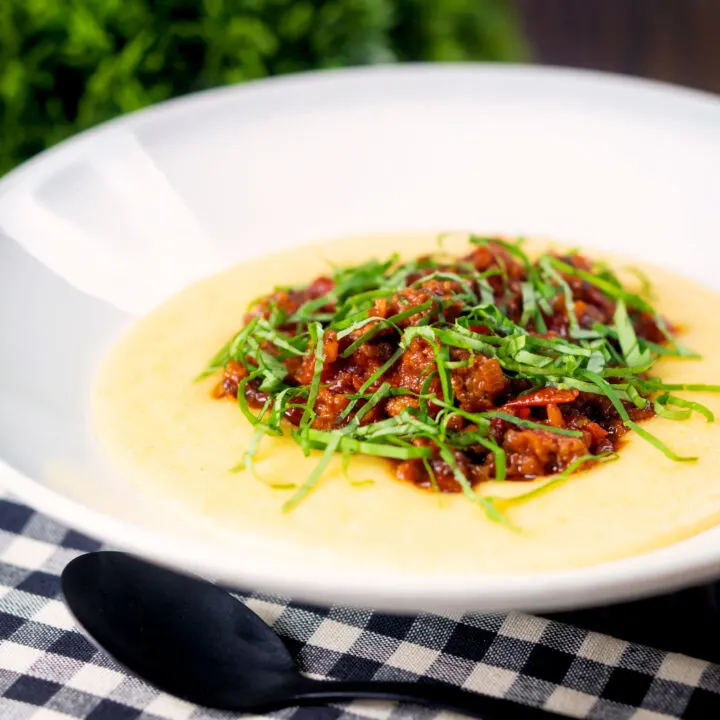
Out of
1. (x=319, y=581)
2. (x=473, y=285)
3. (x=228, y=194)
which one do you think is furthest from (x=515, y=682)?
(x=228, y=194)

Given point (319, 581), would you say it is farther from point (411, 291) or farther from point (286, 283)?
point (286, 283)

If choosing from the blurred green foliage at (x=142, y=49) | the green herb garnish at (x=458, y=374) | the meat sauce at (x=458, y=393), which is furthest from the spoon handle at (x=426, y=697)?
the blurred green foliage at (x=142, y=49)

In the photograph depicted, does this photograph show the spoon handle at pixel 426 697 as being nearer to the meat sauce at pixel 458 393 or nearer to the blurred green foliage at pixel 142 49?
the meat sauce at pixel 458 393

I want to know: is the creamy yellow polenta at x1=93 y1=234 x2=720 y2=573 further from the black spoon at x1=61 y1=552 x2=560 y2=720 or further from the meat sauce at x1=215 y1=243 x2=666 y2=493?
the black spoon at x1=61 y1=552 x2=560 y2=720

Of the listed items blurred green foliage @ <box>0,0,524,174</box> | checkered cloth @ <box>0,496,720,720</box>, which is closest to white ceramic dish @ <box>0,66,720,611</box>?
blurred green foliage @ <box>0,0,524,174</box>

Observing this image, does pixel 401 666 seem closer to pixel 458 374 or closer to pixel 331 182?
pixel 458 374
